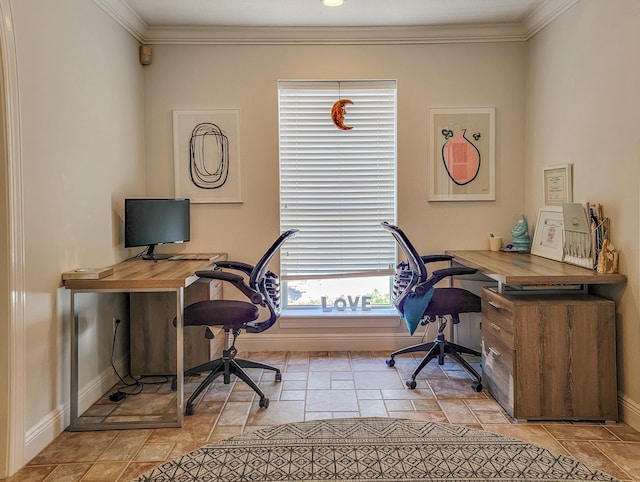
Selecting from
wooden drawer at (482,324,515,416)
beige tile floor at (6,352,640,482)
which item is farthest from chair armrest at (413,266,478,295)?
beige tile floor at (6,352,640,482)

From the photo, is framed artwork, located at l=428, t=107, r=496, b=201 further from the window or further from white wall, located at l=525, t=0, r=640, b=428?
white wall, located at l=525, t=0, r=640, b=428

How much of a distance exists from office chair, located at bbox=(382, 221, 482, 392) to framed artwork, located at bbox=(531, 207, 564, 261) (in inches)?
22.5

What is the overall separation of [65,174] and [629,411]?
3300 millimetres

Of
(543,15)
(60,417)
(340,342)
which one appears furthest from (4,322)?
(543,15)

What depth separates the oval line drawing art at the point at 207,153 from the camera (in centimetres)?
387

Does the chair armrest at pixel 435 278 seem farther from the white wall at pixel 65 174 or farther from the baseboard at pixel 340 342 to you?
the white wall at pixel 65 174

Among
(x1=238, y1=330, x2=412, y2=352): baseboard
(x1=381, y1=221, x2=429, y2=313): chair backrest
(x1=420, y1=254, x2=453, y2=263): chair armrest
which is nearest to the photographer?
(x1=381, y1=221, x2=429, y2=313): chair backrest

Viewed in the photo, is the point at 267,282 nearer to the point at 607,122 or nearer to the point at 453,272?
the point at 453,272

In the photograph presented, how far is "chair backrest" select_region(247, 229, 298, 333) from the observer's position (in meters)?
2.93

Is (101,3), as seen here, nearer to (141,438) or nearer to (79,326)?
(79,326)

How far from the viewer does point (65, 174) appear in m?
2.65

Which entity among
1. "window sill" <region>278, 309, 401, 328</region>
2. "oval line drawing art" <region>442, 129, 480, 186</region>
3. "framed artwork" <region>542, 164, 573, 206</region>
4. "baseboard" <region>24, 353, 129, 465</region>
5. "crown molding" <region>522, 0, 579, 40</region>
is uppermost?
"crown molding" <region>522, 0, 579, 40</region>

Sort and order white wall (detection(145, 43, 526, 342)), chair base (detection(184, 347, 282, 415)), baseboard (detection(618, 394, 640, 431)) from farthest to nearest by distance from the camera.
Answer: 1. white wall (detection(145, 43, 526, 342))
2. chair base (detection(184, 347, 282, 415))
3. baseboard (detection(618, 394, 640, 431))

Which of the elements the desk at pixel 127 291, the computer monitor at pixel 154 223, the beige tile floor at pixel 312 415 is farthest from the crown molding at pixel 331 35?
the beige tile floor at pixel 312 415
